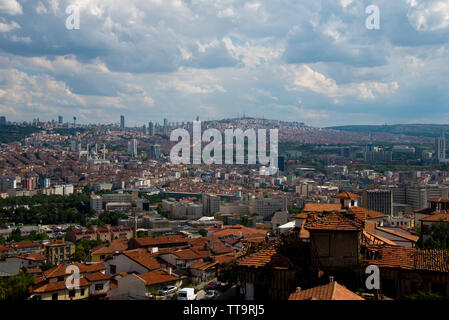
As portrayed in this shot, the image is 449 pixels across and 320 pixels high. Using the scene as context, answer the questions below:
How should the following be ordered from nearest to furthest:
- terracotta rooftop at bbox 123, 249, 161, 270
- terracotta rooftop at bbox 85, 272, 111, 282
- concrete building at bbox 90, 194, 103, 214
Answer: terracotta rooftop at bbox 85, 272, 111, 282
terracotta rooftop at bbox 123, 249, 161, 270
concrete building at bbox 90, 194, 103, 214

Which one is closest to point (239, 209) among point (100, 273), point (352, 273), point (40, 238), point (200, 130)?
point (40, 238)

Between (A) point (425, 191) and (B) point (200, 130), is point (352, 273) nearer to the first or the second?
(A) point (425, 191)

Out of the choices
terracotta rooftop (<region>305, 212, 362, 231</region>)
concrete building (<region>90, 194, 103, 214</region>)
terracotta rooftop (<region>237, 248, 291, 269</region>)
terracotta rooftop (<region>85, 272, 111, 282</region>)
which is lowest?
concrete building (<region>90, 194, 103, 214</region>)

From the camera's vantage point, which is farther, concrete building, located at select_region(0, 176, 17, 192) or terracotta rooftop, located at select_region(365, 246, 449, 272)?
concrete building, located at select_region(0, 176, 17, 192)

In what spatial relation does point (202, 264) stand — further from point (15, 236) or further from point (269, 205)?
point (269, 205)

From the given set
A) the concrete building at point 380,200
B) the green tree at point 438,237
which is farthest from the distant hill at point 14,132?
the green tree at point 438,237

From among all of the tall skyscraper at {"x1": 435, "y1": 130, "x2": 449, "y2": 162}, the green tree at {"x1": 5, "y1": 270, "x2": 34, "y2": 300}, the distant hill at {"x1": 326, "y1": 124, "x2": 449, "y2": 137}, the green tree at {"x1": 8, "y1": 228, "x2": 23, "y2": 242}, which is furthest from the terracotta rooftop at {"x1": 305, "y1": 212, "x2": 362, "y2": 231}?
the distant hill at {"x1": 326, "y1": 124, "x2": 449, "y2": 137}

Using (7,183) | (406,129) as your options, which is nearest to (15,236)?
(7,183)

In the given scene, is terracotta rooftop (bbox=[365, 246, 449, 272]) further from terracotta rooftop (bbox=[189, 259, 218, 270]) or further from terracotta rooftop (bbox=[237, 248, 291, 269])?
terracotta rooftop (bbox=[189, 259, 218, 270])

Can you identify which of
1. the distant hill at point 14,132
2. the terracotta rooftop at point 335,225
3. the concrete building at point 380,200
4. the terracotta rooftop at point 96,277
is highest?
the distant hill at point 14,132

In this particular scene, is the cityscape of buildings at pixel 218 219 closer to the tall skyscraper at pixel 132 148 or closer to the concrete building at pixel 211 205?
the concrete building at pixel 211 205
